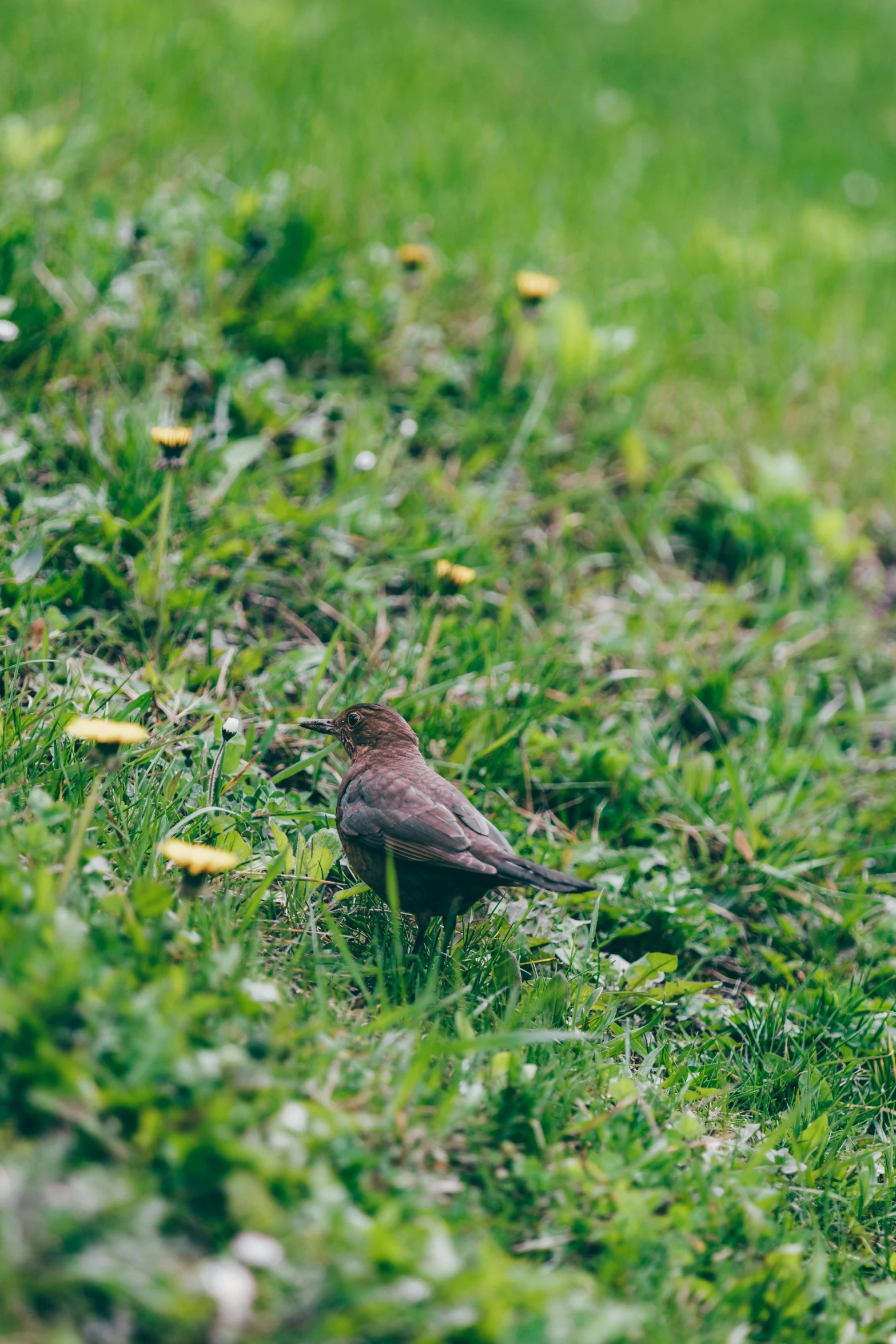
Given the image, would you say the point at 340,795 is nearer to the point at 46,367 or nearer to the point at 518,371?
the point at 46,367

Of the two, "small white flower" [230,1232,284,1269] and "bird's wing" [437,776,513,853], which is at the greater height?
"small white flower" [230,1232,284,1269]

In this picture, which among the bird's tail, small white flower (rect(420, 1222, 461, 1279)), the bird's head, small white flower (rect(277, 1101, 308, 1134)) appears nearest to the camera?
small white flower (rect(420, 1222, 461, 1279))

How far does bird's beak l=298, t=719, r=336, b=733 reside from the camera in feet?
9.74

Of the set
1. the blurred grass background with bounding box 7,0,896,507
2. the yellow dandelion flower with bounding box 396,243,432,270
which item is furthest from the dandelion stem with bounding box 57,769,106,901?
the blurred grass background with bounding box 7,0,896,507

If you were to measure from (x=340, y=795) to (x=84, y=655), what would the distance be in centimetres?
91

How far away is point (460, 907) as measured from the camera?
8.70ft

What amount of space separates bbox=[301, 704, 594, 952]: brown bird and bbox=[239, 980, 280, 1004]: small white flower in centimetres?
54

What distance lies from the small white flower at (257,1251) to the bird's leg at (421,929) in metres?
1.07

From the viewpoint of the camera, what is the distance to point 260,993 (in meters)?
2.01

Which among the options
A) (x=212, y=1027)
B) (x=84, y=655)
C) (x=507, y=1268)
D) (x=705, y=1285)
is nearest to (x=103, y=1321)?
(x=212, y=1027)

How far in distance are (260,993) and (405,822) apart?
65 centimetres

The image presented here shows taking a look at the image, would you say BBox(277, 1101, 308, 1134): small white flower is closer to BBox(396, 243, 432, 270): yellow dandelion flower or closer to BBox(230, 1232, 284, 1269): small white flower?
BBox(230, 1232, 284, 1269): small white flower

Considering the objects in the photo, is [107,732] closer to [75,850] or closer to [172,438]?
[75,850]

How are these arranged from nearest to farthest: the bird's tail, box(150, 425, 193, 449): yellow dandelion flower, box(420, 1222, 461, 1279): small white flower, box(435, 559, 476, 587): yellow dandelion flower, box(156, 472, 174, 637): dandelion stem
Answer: box(420, 1222, 461, 1279): small white flower < the bird's tail < box(150, 425, 193, 449): yellow dandelion flower < box(156, 472, 174, 637): dandelion stem < box(435, 559, 476, 587): yellow dandelion flower
